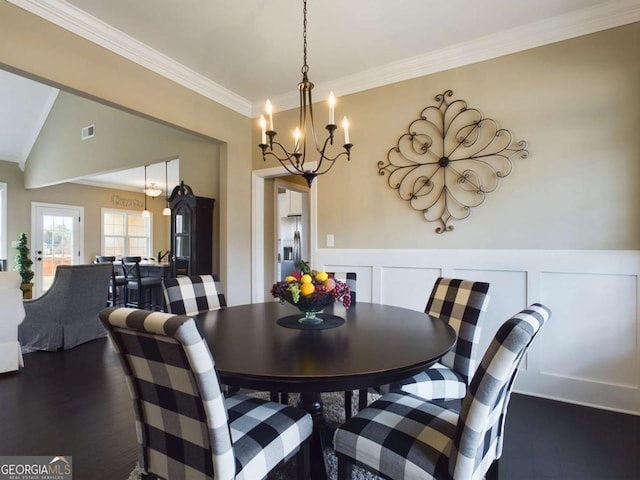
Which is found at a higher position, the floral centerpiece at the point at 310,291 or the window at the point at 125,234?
the window at the point at 125,234

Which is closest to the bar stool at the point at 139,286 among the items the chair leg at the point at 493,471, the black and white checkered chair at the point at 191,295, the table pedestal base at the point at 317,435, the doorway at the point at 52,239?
the doorway at the point at 52,239

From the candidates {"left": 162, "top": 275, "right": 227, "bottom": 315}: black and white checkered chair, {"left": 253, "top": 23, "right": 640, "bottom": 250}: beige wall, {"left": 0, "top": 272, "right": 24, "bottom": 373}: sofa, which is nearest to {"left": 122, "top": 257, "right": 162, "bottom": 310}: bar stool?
{"left": 0, "top": 272, "right": 24, "bottom": 373}: sofa

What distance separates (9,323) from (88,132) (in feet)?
12.6

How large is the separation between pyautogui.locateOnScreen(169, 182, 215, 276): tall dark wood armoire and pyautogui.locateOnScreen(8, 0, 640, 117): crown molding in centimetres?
114

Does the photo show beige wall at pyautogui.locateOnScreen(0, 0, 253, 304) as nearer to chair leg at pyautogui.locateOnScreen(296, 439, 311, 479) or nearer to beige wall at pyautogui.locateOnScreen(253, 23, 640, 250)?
beige wall at pyautogui.locateOnScreen(253, 23, 640, 250)

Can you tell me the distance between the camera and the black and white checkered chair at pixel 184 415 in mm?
912

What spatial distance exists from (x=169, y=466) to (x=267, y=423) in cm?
Answer: 33

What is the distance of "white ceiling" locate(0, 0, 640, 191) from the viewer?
2.29 m

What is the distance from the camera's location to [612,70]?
2.32 meters

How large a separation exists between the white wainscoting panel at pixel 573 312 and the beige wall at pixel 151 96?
218 cm

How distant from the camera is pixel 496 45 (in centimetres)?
265

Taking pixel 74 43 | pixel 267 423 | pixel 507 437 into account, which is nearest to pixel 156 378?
pixel 267 423

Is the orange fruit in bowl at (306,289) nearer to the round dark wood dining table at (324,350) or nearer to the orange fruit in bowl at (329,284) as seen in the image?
the orange fruit in bowl at (329,284)

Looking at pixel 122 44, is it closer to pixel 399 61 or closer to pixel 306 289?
pixel 399 61
